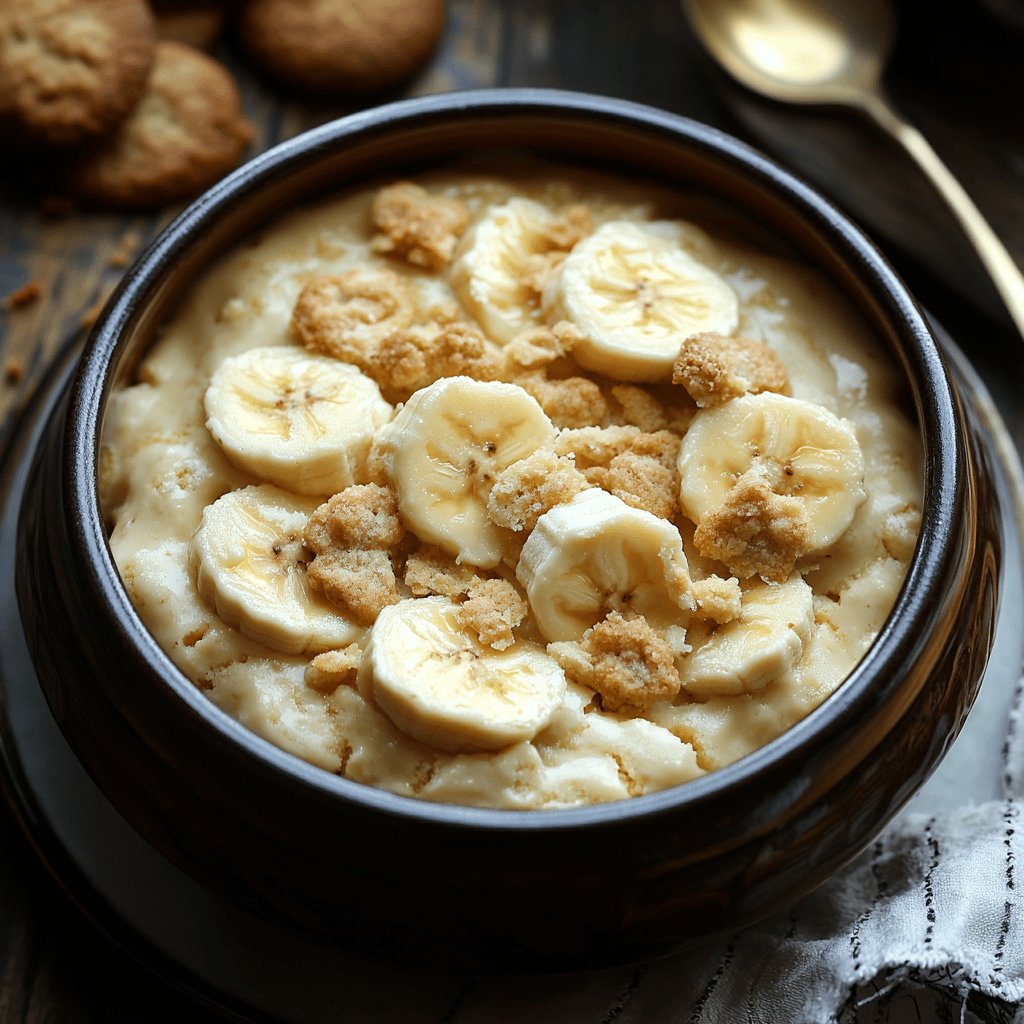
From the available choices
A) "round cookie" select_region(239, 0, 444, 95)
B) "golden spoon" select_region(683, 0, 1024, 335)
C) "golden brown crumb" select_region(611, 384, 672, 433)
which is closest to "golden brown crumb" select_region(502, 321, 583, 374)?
"golden brown crumb" select_region(611, 384, 672, 433)

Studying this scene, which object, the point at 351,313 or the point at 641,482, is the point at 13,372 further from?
the point at 641,482

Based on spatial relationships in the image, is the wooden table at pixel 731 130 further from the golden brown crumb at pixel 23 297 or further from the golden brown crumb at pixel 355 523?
the golden brown crumb at pixel 355 523

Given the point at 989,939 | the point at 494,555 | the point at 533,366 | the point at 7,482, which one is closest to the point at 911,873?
the point at 989,939

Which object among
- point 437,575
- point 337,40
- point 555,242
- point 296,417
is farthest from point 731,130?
point 437,575

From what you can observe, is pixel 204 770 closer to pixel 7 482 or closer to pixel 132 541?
pixel 132 541

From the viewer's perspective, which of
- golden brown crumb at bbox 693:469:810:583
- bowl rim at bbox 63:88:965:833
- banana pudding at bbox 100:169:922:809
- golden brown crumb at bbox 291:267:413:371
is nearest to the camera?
bowl rim at bbox 63:88:965:833

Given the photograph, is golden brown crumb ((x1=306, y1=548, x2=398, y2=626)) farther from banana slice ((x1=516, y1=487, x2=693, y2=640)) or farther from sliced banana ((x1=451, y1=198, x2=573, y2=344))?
sliced banana ((x1=451, y1=198, x2=573, y2=344))
